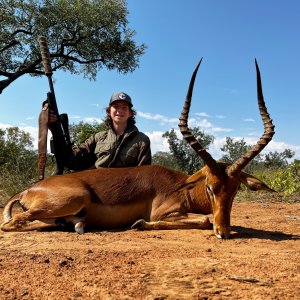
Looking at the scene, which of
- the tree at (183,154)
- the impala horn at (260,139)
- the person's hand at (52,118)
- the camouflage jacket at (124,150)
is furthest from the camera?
the tree at (183,154)

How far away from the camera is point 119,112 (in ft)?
24.7

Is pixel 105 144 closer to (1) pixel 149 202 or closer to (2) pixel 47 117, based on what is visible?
(2) pixel 47 117

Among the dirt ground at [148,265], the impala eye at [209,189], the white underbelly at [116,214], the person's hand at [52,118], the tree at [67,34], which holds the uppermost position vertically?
the tree at [67,34]

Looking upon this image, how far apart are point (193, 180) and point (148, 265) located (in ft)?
9.33

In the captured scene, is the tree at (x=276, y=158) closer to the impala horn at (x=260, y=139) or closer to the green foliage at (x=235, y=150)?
the green foliage at (x=235, y=150)

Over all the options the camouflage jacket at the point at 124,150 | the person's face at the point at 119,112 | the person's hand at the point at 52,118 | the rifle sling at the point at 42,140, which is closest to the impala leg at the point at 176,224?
the camouflage jacket at the point at 124,150

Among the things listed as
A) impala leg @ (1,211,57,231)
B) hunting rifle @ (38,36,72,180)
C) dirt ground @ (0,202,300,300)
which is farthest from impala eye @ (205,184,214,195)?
hunting rifle @ (38,36,72,180)

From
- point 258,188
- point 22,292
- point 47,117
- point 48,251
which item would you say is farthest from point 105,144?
point 22,292

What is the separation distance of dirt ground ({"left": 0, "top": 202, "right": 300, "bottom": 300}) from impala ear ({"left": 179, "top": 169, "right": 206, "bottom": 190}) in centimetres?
92

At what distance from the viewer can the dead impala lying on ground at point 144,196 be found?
572 centimetres

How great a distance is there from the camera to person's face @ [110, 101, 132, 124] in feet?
24.7

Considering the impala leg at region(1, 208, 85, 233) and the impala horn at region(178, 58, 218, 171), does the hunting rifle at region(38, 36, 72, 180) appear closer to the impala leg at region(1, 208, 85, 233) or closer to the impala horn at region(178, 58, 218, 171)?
the impala leg at region(1, 208, 85, 233)

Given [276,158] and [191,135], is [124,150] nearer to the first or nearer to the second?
[191,135]

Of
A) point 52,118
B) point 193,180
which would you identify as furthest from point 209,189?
point 52,118
